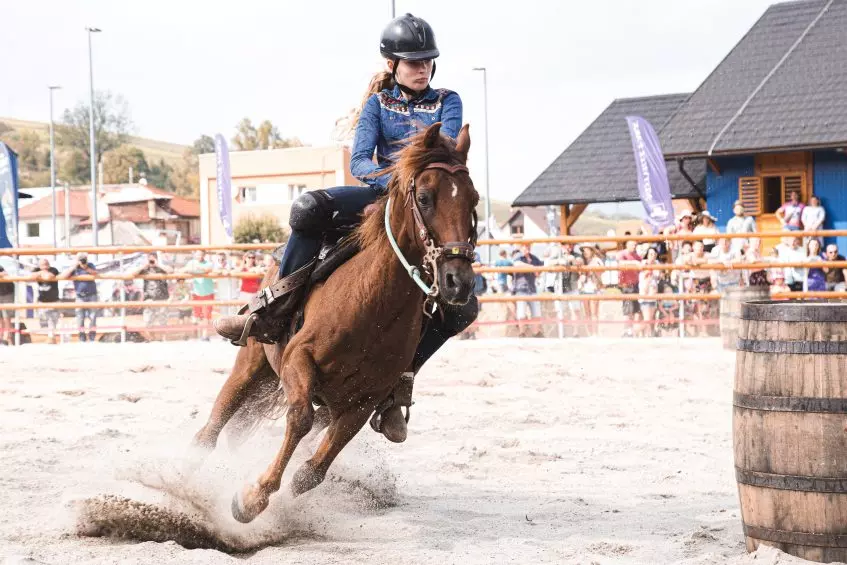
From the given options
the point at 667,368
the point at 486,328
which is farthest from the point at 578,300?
the point at 667,368

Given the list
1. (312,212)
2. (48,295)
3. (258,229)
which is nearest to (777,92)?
(48,295)

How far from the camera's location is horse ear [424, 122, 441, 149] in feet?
15.0

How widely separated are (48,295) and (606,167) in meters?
16.9

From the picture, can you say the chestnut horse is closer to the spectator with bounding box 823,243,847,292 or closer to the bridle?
the bridle

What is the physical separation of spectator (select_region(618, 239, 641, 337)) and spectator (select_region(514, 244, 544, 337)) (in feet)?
3.89

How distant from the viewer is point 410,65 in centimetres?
531

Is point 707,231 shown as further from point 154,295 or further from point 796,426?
point 796,426

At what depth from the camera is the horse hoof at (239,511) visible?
484 cm

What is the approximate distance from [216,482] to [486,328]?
9293 mm

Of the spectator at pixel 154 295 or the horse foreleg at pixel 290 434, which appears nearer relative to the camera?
the horse foreleg at pixel 290 434

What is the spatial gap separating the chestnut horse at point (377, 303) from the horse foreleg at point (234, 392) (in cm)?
82

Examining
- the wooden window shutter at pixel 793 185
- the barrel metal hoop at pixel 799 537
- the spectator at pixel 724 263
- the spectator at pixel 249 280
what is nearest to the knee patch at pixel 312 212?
the barrel metal hoop at pixel 799 537

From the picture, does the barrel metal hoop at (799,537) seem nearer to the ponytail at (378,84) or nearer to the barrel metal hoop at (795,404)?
the barrel metal hoop at (795,404)

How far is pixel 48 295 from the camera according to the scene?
50.4ft
